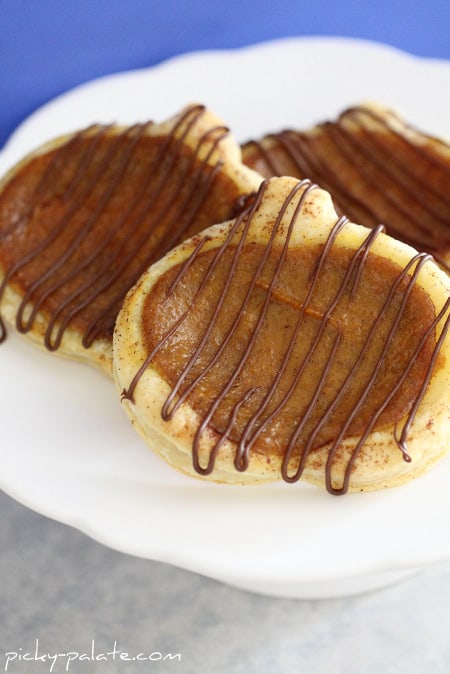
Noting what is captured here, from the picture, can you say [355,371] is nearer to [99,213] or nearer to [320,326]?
[320,326]

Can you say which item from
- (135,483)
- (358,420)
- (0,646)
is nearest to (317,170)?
(358,420)

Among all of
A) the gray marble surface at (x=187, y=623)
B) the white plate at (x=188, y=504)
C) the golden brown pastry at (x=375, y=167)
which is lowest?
the gray marble surface at (x=187, y=623)

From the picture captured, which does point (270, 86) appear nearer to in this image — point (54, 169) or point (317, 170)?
point (317, 170)

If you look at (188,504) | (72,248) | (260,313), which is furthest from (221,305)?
(72,248)

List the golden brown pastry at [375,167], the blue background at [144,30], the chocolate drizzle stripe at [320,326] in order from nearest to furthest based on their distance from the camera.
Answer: the chocolate drizzle stripe at [320,326], the golden brown pastry at [375,167], the blue background at [144,30]

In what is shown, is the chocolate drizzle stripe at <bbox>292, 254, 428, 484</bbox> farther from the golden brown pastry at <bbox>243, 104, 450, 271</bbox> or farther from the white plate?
the golden brown pastry at <bbox>243, 104, 450, 271</bbox>

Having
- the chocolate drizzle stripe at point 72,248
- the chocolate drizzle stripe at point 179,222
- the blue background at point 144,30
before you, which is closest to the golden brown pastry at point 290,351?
the chocolate drizzle stripe at point 179,222

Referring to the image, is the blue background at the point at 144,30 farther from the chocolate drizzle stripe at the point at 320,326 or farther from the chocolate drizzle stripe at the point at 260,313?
the chocolate drizzle stripe at the point at 320,326
